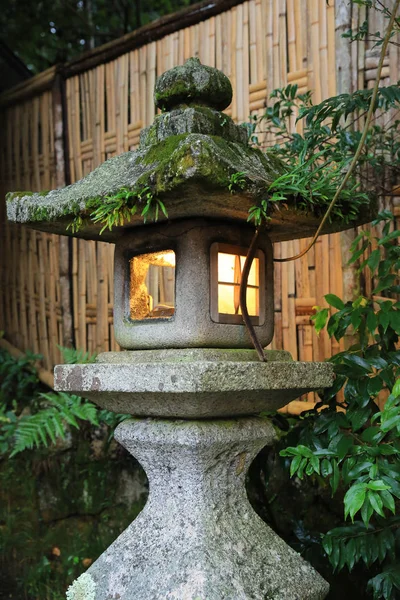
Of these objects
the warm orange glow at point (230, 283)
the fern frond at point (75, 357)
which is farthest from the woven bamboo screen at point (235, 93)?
the warm orange glow at point (230, 283)

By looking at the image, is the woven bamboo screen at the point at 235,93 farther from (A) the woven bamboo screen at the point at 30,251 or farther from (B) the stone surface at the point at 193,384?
(B) the stone surface at the point at 193,384

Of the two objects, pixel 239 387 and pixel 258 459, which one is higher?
pixel 239 387

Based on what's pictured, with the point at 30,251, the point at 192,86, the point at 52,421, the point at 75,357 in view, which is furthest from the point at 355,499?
the point at 30,251

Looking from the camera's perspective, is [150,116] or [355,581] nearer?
[355,581]

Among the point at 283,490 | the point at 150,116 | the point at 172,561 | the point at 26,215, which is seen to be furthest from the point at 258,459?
the point at 150,116

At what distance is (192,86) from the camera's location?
2320mm

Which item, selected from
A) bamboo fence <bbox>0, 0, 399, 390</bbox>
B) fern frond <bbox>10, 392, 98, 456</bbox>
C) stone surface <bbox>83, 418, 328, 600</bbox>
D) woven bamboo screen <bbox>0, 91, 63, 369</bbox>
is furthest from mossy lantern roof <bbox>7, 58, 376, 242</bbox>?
woven bamboo screen <bbox>0, 91, 63, 369</bbox>

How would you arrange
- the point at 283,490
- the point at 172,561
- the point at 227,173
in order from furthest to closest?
1. the point at 283,490
2. the point at 172,561
3. the point at 227,173

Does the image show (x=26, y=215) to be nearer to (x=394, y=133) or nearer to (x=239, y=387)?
(x=239, y=387)

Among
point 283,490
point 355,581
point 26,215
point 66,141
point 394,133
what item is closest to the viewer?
point 26,215

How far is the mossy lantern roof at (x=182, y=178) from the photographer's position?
6.36 ft

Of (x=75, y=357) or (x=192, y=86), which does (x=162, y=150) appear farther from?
(x=75, y=357)

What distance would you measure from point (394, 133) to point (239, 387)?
1.83 metres

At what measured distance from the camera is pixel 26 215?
232cm
